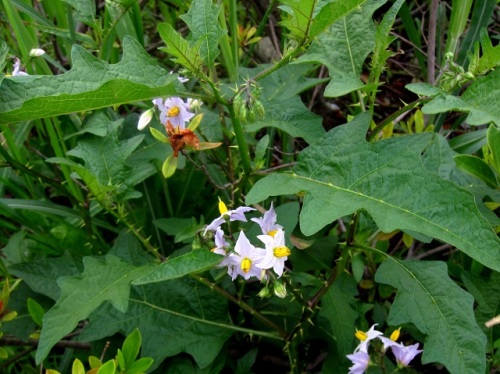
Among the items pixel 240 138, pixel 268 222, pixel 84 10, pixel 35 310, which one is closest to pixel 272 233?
pixel 268 222

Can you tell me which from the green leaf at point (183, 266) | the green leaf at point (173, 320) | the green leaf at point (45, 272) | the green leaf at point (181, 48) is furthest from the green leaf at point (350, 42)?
the green leaf at point (45, 272)

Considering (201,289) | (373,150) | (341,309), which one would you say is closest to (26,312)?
(201,289)

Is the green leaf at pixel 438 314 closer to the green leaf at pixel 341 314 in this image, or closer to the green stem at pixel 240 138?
the green leaf at pixel 341 314

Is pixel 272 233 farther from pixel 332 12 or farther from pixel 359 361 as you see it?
pixel 332 12

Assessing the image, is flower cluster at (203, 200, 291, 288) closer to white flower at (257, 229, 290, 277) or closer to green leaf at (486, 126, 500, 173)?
white flower at (257, 229, 290, 277)

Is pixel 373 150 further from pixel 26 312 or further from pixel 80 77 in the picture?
pixel 26 312

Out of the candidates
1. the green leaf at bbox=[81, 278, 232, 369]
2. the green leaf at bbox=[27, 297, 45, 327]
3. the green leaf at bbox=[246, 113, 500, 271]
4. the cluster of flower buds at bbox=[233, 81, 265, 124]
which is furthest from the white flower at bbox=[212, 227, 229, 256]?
the green leaf at bbox=[27, 297, 45, 327]
